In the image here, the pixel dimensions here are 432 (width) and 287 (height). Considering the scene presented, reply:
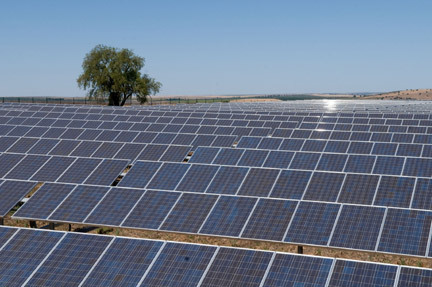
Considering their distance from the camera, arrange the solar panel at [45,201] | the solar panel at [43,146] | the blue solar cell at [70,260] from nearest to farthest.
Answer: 1. the blue solar cell at [70,260]
2. the solar panel at [45,201]
3. the solar panel at [43,146]

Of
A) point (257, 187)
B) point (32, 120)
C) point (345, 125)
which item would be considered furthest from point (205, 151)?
point (32, 120)

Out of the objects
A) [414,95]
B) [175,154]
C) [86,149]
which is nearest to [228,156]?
[175,154]

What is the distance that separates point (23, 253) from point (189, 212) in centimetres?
435

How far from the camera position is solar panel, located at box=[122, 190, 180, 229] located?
13164 mm

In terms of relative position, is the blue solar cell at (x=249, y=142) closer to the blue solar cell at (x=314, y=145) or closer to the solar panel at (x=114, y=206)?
the blue solar cell at (x=314, y=145)

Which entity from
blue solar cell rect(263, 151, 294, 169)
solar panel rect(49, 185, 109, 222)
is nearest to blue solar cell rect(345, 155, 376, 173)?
blue solar cell rect(263, 151, 294, 169)

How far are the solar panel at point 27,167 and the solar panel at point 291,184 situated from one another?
8721 millimetres

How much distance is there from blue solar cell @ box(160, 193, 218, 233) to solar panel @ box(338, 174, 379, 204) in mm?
3961

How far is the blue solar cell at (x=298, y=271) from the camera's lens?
896 cm

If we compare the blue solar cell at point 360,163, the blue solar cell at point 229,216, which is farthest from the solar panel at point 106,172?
the blue solar cell at point 360,163

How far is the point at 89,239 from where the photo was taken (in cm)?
1091

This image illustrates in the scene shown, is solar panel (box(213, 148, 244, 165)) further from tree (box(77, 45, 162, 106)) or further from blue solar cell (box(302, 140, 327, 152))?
tree (box(77, 45, 162, 106))

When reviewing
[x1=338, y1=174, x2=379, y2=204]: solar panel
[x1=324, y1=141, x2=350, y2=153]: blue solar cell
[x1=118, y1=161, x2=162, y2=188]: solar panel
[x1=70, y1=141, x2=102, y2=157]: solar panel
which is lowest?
[x1=324, y1=141, x2=350, y2=153]: blue solar cell

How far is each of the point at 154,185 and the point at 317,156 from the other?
7068 millimetres
